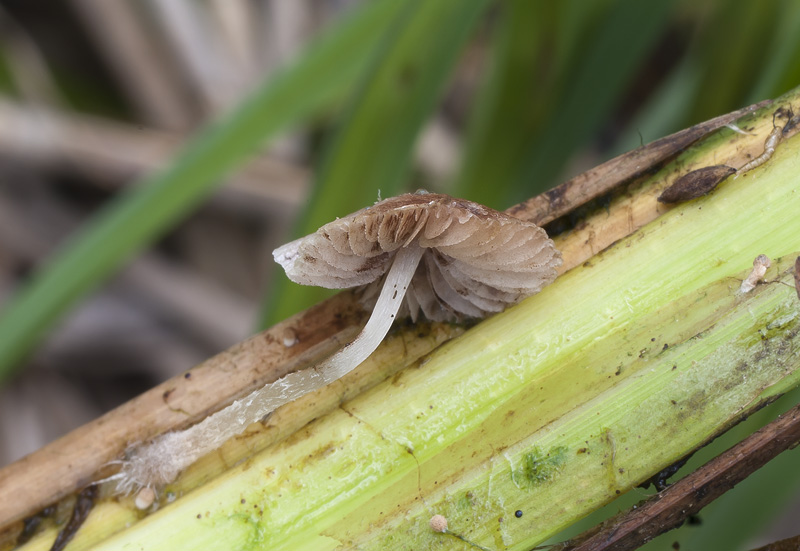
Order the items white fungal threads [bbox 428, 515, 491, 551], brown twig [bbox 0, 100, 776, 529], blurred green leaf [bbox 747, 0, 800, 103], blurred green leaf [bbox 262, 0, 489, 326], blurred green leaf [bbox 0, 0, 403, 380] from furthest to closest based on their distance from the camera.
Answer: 1. blurred green leaf [bbox 0, 0, 403, 380]
2. blurred green leaf [bbox 262, 0, 489, 326]
3. blurred green leaf [bbox 747, 0, 800, 103]
4. brown twig [bbox 0, 100, 776, 529]
5. white fungal threads [bbox 428, 515, 491, 551]

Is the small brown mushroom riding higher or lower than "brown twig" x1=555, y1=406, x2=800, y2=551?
higher

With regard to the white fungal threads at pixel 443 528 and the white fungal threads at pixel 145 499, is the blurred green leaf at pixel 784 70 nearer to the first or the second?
the white fungal threads at pixel 443 528

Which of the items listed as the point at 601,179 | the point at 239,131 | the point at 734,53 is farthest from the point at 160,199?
the point at 734,53

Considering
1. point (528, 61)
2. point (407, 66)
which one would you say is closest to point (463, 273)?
point (407, 66)

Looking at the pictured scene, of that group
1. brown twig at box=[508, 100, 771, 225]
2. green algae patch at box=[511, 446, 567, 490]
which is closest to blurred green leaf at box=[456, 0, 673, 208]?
brown twig at box=[508, 100, 771, 225]

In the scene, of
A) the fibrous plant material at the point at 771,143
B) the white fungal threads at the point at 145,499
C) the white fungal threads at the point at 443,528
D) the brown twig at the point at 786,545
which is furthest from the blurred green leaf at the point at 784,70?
the white fungal threads at the point at 145,499

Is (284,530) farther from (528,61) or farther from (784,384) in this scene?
(528,61)

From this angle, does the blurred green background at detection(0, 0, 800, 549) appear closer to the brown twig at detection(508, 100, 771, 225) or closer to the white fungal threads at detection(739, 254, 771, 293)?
the brown twig at detection(508, 100, 771, 225)
